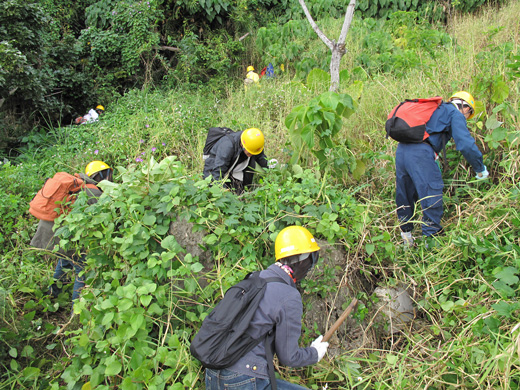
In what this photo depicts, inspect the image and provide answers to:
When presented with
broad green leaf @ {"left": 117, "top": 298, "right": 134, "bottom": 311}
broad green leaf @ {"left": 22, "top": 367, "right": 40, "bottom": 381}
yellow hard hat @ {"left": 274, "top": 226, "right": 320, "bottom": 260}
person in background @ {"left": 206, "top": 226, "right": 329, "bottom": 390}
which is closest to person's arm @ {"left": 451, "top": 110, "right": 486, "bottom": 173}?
yellow hard hat @ {"left": 274, "top": 226, "right": 320, "bottom": 260}

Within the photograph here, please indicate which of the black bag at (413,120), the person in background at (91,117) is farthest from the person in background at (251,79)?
the black bag at (413,120)

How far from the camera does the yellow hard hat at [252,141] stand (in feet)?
13.6

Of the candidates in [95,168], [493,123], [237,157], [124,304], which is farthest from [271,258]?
[493,123]

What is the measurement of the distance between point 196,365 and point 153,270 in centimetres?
71

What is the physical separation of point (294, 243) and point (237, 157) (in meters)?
1.97

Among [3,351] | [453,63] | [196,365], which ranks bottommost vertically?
[3,351]

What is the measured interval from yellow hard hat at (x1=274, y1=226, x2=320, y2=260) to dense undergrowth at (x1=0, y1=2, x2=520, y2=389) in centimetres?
52

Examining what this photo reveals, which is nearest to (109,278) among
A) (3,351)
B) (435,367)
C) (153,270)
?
(153,270)

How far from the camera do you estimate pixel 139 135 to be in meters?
5.83

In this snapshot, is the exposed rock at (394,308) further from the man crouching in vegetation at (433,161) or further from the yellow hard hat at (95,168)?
the yellow hard hat at (95,168)

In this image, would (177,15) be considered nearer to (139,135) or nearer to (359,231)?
(139,135)

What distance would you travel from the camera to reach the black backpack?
2.11 metres

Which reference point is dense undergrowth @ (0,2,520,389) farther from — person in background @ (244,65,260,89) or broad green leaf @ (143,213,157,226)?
person in background @ (244,65,260,89)

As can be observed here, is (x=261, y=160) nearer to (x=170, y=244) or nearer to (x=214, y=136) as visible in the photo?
(x=214, y=136)
